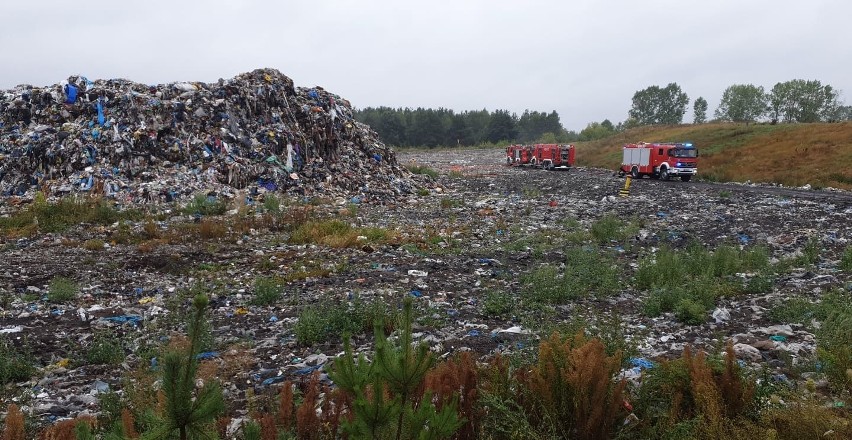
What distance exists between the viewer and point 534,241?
31.8 feet

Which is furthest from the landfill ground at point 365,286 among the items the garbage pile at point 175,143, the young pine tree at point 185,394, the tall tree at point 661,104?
the tall tree at point 661,104

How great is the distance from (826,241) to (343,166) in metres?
13.5

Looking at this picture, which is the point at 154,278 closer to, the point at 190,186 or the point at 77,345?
the point at 77,345

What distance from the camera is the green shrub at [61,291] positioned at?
612 centimetres

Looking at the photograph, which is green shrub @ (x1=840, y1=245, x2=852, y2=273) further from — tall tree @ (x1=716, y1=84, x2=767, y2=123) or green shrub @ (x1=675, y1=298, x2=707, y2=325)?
tall tree @ (x1=716, y1=84, x2=767, y2=123)

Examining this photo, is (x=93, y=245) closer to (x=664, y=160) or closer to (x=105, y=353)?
(x=105, y=353)

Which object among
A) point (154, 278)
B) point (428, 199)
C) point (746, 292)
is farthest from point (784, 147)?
point (154, 278)

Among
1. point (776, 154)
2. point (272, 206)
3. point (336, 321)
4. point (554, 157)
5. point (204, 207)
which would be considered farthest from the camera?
point (554, 157)

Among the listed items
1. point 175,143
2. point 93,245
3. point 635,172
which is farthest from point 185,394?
point 635,172

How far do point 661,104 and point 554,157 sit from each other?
52.7 m

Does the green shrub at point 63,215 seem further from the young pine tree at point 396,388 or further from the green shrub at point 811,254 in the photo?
the green shrub at point 811,254

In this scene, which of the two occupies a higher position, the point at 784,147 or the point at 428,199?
the point at 784,147

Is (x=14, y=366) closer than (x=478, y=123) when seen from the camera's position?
Yes

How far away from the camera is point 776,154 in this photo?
25.4m
